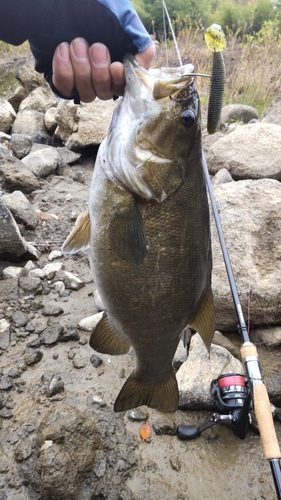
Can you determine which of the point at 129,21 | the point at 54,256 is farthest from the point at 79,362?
the point at 129,21

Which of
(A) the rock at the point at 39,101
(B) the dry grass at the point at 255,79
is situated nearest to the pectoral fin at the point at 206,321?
(A) the rock at the point at 39,101

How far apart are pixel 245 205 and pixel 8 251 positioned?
2.36 metres

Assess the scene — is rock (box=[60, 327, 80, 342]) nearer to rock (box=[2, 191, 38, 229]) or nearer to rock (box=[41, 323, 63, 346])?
rock (box=[41, 323, 63, 346])

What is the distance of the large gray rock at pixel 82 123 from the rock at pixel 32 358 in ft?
15.9

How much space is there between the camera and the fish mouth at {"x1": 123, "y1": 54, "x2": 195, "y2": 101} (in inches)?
64.1

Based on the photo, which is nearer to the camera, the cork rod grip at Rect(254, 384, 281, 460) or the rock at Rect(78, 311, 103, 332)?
the cork rod grip at Rect(254, 384, 281, 460)

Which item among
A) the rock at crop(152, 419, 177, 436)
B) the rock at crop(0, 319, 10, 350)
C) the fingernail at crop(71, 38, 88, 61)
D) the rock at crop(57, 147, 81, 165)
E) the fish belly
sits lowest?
the rock at crop(152, 419, 177, 436)

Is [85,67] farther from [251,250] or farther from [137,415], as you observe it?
[251,250]

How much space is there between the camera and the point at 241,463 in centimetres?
271

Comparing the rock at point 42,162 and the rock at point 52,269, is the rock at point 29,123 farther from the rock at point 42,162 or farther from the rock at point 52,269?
the rock at point 52,269

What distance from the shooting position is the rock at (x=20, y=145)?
7.12 metres

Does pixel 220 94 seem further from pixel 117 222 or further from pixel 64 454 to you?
pixel 64 454

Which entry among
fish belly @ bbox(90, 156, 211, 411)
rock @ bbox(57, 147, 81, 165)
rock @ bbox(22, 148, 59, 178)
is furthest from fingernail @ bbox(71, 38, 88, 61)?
rock @ bbox(57, 147, 81, 165)

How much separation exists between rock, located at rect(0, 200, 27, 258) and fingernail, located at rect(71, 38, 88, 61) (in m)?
2.57
